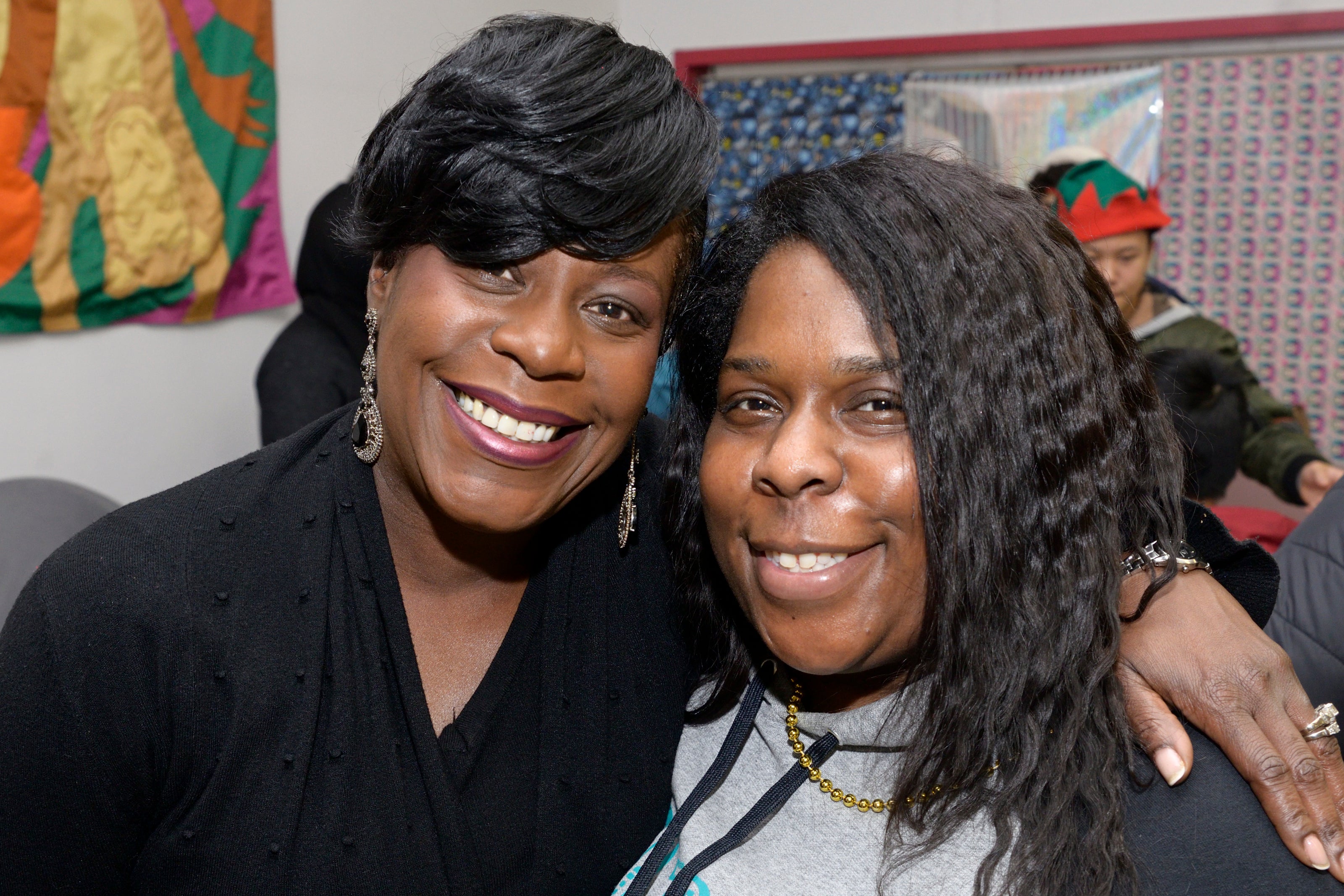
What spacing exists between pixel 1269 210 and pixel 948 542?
3854 millimetres

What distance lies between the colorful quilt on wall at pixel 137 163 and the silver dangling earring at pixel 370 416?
1.69 m

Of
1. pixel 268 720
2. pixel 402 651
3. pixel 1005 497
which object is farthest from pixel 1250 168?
pixel 268 720

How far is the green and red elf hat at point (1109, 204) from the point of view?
322 centimetres

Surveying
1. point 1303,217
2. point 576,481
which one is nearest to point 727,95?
point 1303,217

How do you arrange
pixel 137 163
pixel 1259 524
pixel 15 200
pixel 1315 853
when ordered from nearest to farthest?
1. pixel 1315 853
2. pixel 15 200
3. pixel 1259 524
4. pixel 137 163

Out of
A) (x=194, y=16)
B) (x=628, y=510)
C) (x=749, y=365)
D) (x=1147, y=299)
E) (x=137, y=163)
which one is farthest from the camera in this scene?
(x=1147, y=299)

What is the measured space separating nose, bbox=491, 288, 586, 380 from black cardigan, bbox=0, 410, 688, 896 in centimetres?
28

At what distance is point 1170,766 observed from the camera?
1013 mm

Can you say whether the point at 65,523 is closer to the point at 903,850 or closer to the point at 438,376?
the point at 438,376

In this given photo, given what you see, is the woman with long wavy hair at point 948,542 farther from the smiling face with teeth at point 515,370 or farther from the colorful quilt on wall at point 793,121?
the colorful quilt on wall at point 793,121

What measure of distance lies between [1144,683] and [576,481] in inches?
25.1

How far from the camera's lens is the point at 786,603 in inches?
42.6

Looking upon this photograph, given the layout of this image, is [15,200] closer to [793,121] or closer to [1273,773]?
[1273,773]

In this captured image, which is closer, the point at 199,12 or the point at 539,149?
the point at 539,149
